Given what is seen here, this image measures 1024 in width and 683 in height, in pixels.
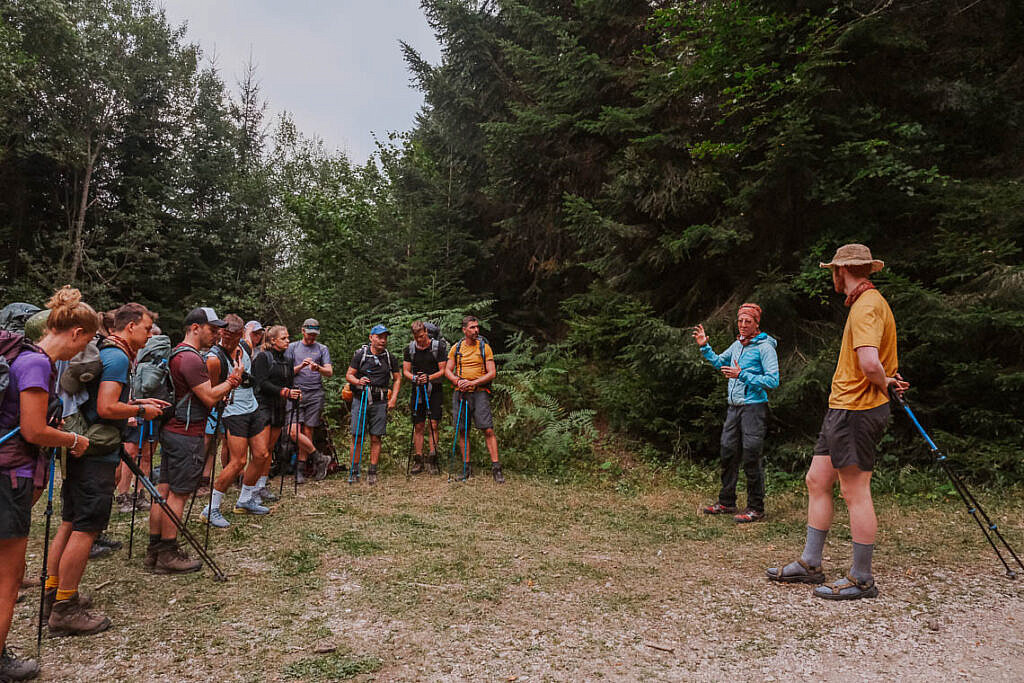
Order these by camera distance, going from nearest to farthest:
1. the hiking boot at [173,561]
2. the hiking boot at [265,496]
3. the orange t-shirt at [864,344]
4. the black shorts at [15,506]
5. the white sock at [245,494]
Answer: the black shorts at [15,506] → the orange t-shirt at [864,344] → the hiking boot at [173,561] → the white sock at [245,494] → the hiking boot at [265,496]

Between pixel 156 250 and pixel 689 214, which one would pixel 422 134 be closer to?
pixel 689 214

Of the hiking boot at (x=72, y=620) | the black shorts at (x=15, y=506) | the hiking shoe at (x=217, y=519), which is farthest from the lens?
the hiking shoe at (x=217, y=519)

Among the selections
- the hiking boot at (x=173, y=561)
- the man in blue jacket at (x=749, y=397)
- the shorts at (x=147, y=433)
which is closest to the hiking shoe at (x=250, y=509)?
the shorts at (x=147, y=433)

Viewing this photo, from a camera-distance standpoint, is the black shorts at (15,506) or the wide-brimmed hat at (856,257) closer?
the black shorts at (15,506)

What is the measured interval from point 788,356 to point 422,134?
10726mm

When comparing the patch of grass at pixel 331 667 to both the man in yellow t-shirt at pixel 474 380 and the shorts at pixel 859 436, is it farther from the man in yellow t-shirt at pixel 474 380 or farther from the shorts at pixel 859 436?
the man in yellow t-shirt at pixel 474 380

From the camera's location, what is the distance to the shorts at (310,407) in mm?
8016

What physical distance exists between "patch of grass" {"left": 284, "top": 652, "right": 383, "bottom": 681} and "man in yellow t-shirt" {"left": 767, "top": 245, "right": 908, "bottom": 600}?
9.61ft

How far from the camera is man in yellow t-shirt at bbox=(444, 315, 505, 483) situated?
7.89 m

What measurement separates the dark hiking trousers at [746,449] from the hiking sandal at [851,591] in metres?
1.89

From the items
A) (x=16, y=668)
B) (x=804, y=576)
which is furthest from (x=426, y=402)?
(x=16, y=668)

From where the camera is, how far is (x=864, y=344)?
12.4 ft

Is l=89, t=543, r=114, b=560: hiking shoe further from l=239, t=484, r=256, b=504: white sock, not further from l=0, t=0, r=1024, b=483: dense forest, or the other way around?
l=0, t=0, r=1024, b=483: dense forest

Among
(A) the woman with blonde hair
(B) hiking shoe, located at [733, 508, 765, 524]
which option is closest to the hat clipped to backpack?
(A) the woman with blonde hair
